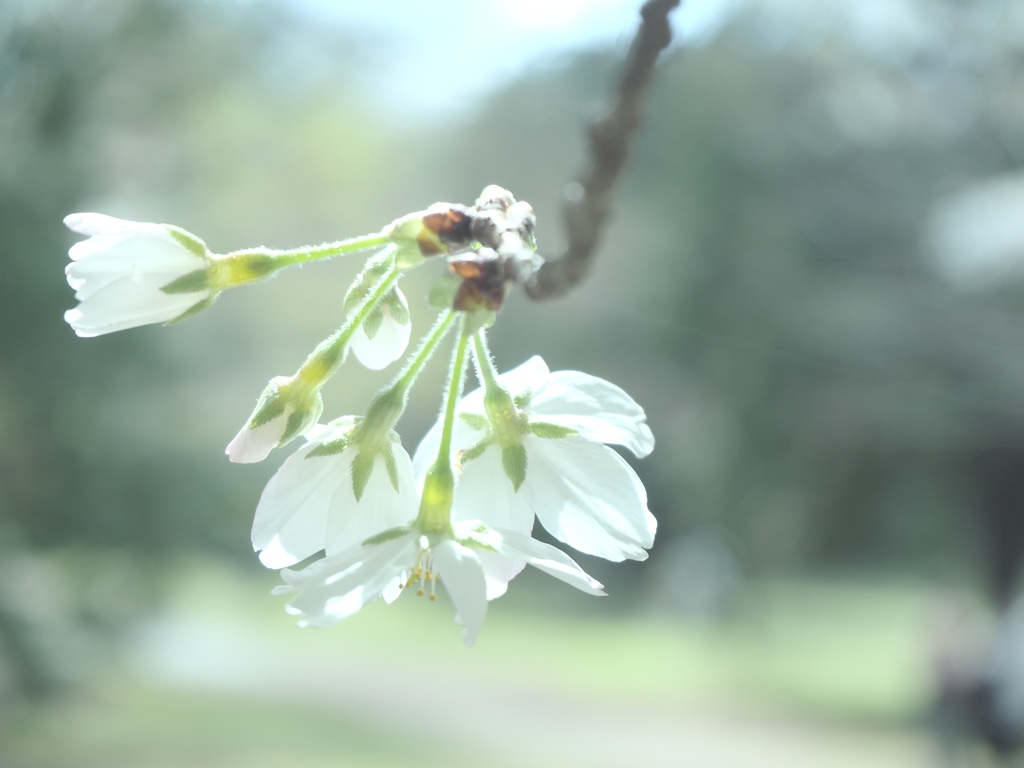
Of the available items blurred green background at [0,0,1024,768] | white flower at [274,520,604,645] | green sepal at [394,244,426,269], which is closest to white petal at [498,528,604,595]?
white flower at [274,520,604,645]

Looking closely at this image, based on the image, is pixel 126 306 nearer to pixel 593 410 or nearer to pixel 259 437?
pixel 259 437

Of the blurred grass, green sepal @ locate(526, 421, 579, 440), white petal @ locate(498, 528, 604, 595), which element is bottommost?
white petal @ locate(498, 528, 604, 595)

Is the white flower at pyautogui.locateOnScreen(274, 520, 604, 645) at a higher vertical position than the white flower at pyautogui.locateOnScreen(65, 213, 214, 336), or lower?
lower

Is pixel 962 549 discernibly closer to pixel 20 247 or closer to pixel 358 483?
pixel 20 247

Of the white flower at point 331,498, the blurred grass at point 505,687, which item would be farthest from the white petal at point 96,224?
the blurred grass at point 505,687

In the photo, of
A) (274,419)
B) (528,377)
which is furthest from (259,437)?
(528,377)

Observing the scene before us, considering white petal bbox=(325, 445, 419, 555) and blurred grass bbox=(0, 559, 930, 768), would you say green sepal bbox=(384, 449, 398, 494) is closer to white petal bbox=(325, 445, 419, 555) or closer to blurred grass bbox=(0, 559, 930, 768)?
white petal bbox=(325, 445, 419, 555)
